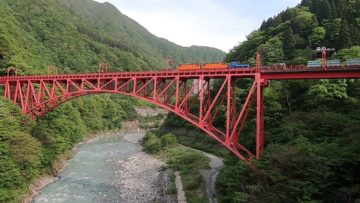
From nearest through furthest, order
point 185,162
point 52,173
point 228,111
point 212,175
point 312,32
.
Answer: point 228,111, point 212,175, point 52,173, point 185,162, point 312,32

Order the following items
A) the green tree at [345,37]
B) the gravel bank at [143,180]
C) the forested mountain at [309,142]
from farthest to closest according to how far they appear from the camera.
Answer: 1. the green tree at [345,37]
2. the gravel bank at [143,180]
3. the forested mountain at [309,142]

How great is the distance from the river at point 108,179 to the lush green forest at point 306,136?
7.62 meters

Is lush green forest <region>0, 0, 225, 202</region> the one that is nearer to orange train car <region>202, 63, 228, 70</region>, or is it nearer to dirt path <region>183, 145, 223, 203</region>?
dirt path <region>183, 145, 223, 203</region>

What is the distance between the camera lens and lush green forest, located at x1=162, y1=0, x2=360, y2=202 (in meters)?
18.0

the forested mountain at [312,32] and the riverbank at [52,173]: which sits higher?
the forested mountain at [312,32]

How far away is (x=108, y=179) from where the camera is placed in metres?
39.1

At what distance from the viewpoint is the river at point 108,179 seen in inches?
1257

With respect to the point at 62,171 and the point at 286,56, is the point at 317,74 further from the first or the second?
the point at 62,171

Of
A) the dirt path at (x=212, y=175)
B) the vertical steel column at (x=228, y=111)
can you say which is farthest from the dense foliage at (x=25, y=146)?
the vertical steel column at (x=228, y=111)

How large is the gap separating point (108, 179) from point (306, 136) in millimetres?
22585

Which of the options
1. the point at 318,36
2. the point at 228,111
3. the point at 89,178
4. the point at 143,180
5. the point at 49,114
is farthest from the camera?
the point at 318,36

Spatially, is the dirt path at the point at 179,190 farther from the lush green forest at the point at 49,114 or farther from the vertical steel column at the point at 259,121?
the lush green forest at the point at 49,114

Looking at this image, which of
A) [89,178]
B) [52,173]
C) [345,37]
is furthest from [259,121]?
[52,173]

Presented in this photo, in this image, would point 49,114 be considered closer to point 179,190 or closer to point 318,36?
point 179,190
